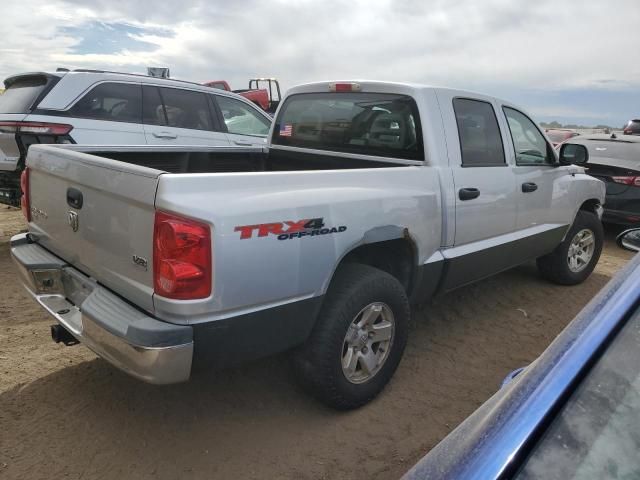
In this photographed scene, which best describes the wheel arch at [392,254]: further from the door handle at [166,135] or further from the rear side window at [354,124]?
the door handle at [166,135]

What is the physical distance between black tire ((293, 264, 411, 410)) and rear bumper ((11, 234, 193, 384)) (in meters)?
0.71

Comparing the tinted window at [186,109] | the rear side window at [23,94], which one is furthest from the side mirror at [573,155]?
the rear side window at [23,94]

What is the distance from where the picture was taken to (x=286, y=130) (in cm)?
425

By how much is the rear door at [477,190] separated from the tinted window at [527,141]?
26 cm

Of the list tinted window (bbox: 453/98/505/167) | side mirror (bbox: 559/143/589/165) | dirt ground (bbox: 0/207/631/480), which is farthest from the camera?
side mirror (bbox: 559/143/589/165)

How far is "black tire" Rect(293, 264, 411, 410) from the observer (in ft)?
8.61

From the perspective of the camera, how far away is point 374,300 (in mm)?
2801

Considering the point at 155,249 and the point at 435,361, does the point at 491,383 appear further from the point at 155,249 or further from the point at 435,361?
the point at 155,249

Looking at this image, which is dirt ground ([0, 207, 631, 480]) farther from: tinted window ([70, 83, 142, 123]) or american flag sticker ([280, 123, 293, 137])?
tinted window ([70, 83, 142, 123])

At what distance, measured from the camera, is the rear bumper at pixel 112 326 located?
208cm

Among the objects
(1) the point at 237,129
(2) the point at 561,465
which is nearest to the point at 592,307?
(2) the point at 561,465

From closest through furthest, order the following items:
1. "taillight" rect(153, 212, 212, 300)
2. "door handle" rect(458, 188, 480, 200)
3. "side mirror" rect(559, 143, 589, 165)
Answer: "taillight" rect(153, 212, 212, 300) → "door handle" rect(458, 188, 480, 200) → "side mirror" rect(559, 143, 589, 165)

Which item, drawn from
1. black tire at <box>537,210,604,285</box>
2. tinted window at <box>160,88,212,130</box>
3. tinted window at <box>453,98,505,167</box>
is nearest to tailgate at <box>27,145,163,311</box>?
tinted window at <box>453,98,505,167</box>

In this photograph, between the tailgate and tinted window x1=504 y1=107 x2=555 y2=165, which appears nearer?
the tailgate
